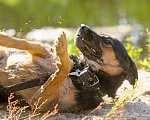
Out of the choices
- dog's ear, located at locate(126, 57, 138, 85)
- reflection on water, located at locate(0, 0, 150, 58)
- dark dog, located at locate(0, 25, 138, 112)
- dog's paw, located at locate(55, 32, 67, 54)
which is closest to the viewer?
dog's paw, located at locate(55, 32, 67, 54)

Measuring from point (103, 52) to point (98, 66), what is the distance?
18cm

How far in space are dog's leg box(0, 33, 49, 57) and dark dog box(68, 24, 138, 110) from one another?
46cm

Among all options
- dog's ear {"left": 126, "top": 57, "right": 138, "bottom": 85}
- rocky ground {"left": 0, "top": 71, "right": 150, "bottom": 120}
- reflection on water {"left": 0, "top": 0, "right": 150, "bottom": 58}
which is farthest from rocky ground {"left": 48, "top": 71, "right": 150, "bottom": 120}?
reflection on water {"left": 0, "top": 0, "right": 150, "bottom": 58}

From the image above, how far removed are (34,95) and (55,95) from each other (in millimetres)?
261

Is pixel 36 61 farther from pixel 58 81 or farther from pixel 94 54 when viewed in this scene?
pixel 94 54

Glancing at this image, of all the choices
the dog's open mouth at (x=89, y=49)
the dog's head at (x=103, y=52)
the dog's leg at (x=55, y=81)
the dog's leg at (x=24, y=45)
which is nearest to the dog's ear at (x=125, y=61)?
the dog's head at (x=103, y=52)

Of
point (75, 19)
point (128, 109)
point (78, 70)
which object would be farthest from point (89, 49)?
point (75, 19)

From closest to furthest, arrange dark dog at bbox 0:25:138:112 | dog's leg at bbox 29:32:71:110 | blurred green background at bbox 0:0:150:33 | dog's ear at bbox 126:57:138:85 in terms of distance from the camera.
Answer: dog's leg at bbox 29:32:71:110, dark dog at bbox 0:25:138:112, dog's ear at bbox 126:57:138:85, blurred green background at bbox 0:0:150:33

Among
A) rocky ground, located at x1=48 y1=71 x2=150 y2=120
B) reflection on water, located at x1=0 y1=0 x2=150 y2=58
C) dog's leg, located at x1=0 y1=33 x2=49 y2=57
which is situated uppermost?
reflection on water, located at x1=0 y1=0 x2=150 y2=58

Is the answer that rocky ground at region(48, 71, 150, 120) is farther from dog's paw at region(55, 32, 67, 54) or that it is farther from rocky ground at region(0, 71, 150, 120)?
dog's paw at region(55, 32, 67, 54)

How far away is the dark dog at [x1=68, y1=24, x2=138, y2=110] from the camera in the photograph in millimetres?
3166

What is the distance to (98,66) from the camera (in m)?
3.23

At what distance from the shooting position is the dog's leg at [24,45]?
304cm

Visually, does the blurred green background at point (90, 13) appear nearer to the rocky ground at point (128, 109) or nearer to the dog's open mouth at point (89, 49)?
the rocky ground at point (128, 109)
